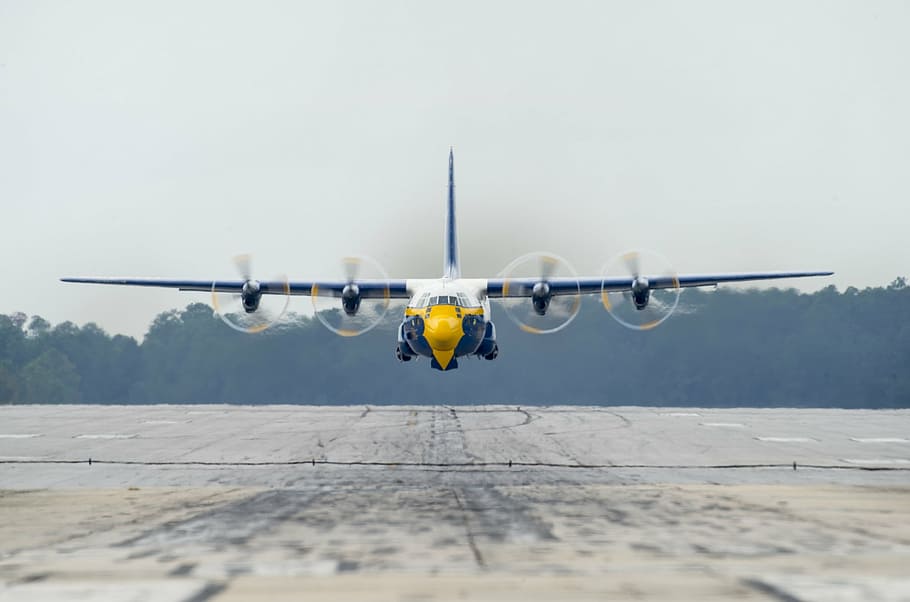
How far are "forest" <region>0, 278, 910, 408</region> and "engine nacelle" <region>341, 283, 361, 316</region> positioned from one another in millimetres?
13711

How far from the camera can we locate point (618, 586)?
348 inches

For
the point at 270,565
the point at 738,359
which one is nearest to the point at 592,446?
the point at 270,565

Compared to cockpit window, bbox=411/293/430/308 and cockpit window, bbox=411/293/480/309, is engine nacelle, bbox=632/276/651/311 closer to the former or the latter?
cockpit window, bbox=411/293/480/309

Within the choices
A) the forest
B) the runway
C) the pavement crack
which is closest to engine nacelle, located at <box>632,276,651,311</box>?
the runway

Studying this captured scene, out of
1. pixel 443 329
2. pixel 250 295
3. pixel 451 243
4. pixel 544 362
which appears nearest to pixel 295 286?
pixel 250 295

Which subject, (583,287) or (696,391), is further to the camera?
(696,391)

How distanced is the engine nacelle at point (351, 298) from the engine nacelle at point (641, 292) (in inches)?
621

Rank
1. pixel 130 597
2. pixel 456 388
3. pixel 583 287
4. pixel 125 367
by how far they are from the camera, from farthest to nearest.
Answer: pixel 456 388, pixel 125 367, pixel 583 287, pixel 130 597

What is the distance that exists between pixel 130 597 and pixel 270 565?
1.90 meters

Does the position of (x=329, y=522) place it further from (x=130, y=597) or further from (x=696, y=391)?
(x=696, y=391)

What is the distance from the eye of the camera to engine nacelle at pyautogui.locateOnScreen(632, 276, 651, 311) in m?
45.6

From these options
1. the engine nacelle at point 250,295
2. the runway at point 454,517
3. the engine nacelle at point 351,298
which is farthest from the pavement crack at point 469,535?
the engine nacelle at point 250,295

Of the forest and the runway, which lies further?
the forest

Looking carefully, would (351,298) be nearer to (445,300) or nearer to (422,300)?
(422,300)
